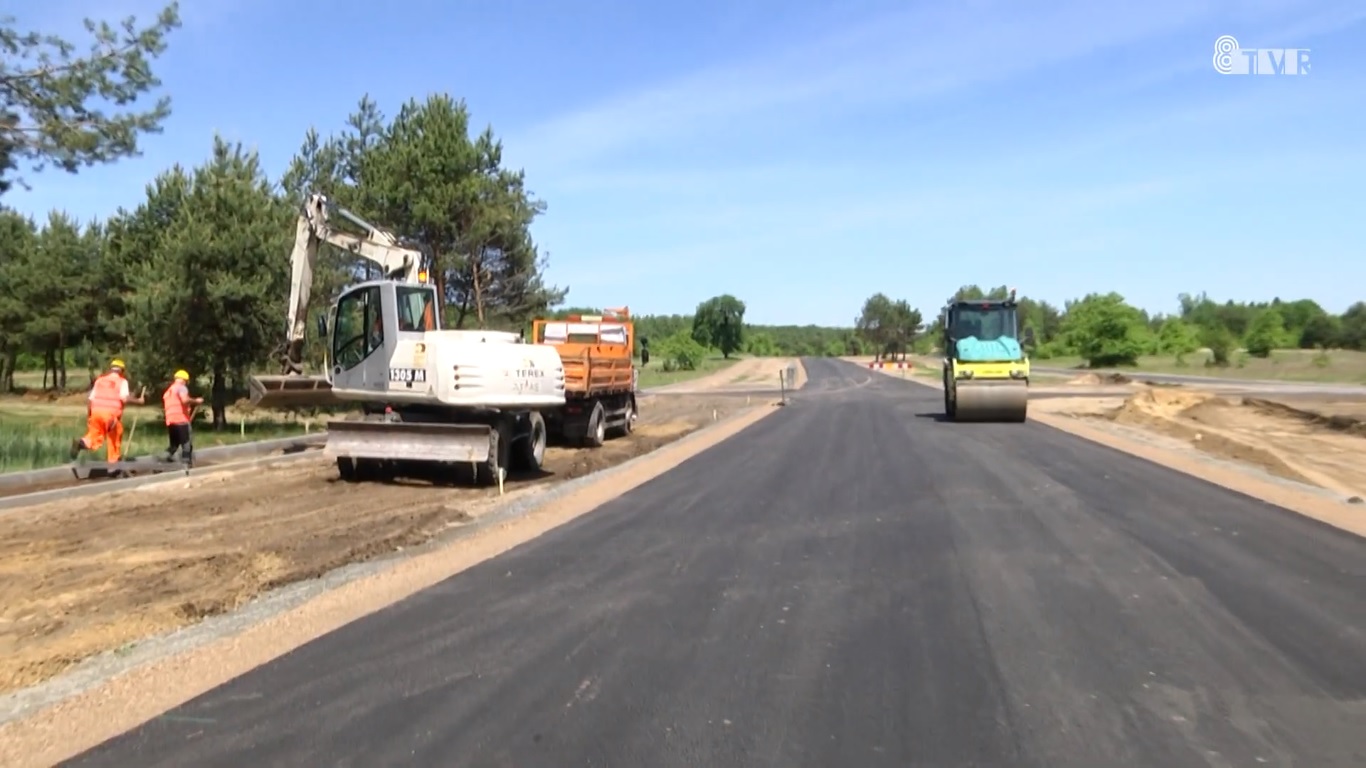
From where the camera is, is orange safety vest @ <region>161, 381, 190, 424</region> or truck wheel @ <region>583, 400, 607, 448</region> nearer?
orange safety vest @ <region>161, 381, 190, 424</region>

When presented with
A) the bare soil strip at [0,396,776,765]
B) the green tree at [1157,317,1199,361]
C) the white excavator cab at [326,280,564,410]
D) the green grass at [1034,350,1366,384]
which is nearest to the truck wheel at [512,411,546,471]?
the bare soil strip at [0,396,776,765]

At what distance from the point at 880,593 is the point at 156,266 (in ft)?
75.7

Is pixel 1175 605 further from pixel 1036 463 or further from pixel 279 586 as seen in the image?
pixel 1036 463

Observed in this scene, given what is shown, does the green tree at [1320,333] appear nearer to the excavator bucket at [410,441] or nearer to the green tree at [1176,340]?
the green tree at [1176,340]

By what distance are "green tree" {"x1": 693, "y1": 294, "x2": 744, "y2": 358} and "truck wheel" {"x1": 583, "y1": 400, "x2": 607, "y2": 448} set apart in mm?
138070

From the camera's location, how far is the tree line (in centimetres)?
9188

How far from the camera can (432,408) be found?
17.2 meters

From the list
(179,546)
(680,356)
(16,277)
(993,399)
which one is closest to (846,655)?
(179,546)

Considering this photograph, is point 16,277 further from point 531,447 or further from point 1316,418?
point 1316,418

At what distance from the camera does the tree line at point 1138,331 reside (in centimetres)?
9188

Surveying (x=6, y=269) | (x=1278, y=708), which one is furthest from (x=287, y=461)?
(x=6, y=269)

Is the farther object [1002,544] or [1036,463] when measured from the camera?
[1036,463]

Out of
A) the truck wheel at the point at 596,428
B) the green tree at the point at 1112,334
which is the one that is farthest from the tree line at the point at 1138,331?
the truck wheel at the point at 596,428

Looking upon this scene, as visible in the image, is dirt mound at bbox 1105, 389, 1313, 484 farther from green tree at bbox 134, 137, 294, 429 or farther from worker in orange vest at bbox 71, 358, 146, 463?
green tree at bbox 134, 137, 294, 429
